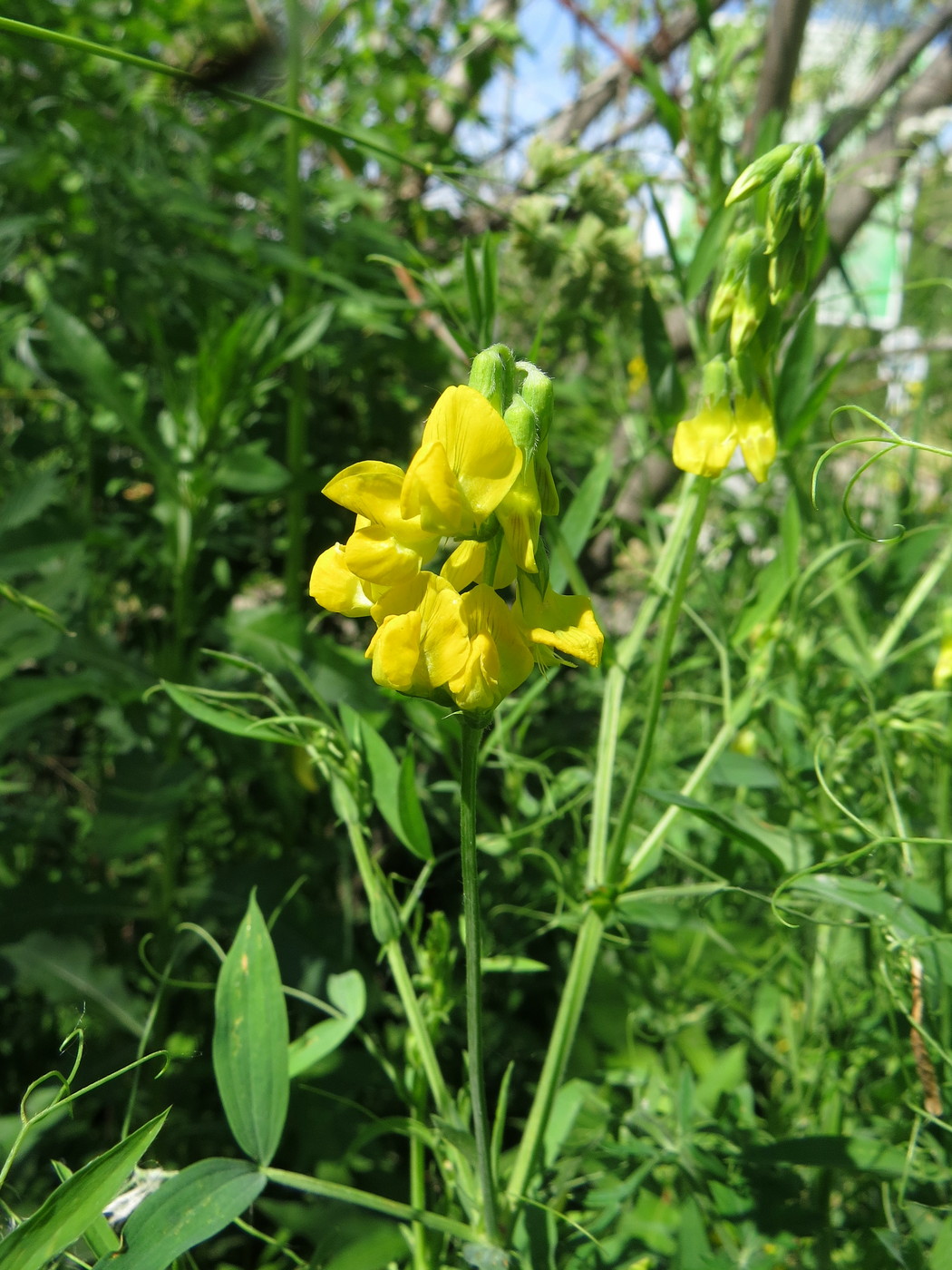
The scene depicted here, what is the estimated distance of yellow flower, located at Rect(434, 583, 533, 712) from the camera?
39 cm

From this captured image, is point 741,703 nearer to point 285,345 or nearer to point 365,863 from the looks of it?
point 365,863

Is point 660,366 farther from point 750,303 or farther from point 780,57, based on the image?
point 780,57

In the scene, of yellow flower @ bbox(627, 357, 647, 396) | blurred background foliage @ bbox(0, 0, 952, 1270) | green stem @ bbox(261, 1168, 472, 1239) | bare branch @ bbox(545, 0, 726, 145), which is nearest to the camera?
green stem @ bbox(261, 1168, 472, 1239)

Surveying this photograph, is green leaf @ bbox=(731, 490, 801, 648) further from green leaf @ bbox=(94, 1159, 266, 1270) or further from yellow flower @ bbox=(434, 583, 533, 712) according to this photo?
green leaf @ bbox=(94, 1159, 266, 1270)

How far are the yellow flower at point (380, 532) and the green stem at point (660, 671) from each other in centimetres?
19

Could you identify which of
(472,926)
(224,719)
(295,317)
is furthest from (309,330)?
(472,926)

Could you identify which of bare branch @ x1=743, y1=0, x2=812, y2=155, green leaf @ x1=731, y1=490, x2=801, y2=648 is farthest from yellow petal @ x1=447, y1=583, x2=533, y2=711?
bare branch @ x1=743, y1=0, x2=812, y2=155

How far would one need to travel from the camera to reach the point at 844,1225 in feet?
2.54

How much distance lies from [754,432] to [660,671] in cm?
15

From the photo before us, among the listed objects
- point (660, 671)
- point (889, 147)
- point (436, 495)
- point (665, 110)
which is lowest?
point (660, 671)

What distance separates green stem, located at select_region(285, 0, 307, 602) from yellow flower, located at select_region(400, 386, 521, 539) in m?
0.69

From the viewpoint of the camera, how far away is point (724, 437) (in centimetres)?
58

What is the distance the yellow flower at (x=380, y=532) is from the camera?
0.41 m

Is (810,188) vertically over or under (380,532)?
over
